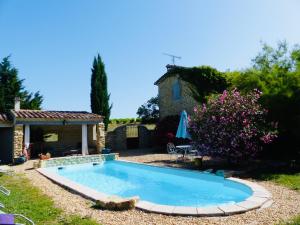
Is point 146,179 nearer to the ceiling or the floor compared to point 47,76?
nearer to the floor

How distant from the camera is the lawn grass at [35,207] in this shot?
17.1ft

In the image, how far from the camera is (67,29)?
1403 centimetres

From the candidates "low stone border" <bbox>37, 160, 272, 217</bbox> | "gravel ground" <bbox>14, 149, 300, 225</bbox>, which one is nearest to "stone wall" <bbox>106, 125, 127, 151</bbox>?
"gravel ground" <bbox>14, 149, 300, 225</bbox>

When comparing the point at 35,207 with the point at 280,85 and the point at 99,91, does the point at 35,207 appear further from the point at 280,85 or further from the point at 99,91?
the point at 99,91

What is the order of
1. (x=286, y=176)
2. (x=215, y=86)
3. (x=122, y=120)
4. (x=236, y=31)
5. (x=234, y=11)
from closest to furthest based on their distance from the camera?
(x=286, y=176) < (x=234, y=11) < (x=236, y=31) < (x=215, y=86) < (x=122, y=120)

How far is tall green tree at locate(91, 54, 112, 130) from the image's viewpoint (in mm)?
27625

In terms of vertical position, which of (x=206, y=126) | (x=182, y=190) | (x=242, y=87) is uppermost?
(x=242, y=87)

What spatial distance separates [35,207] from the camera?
614cm

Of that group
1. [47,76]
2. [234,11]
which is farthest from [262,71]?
[47,76]

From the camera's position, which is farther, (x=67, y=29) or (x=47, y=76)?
(x=47, y=76)

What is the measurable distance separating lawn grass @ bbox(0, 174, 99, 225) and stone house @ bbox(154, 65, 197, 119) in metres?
14.5

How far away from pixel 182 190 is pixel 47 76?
14.9 metres

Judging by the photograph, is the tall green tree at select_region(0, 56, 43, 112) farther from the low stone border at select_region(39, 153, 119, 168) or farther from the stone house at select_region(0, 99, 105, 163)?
the low stone border at select_region(39, 153, 119, 168)

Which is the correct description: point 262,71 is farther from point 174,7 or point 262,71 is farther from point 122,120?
point 122,120
